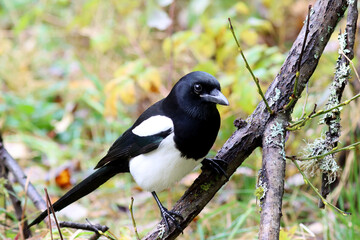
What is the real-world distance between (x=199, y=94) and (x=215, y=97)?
88 mm

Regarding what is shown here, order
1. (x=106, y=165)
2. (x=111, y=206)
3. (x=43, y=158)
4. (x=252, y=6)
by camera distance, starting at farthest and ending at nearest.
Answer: (x=252, y=6) → (x=43, y=158) → (x=111, y=206) → (x=106, y=165)

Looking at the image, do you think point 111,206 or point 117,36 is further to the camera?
point 117,36

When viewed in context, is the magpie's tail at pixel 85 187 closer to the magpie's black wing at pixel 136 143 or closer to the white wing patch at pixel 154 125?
the magpie's black wing at pixel 136 143

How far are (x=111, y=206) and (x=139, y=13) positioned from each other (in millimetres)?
1651

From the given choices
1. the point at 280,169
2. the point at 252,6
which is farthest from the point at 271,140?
the point at 252,6

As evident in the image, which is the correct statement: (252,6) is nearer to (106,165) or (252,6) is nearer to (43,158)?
(43,158)

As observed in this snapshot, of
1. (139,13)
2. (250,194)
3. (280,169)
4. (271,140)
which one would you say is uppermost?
(139,13)

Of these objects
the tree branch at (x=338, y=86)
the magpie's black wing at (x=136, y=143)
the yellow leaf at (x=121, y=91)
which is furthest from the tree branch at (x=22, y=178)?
the tree branch at (x=338, y=86)

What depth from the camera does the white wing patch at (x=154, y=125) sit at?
1942mm

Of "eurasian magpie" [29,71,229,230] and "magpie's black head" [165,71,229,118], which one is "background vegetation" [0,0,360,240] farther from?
"magpie's black head" [165,71,229,118]

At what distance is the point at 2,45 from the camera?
4.97 metres

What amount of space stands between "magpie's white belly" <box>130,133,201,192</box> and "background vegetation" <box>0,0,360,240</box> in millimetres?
316

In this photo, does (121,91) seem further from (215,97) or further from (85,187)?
(215,97)

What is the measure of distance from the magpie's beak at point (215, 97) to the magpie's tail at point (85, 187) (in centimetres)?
67
